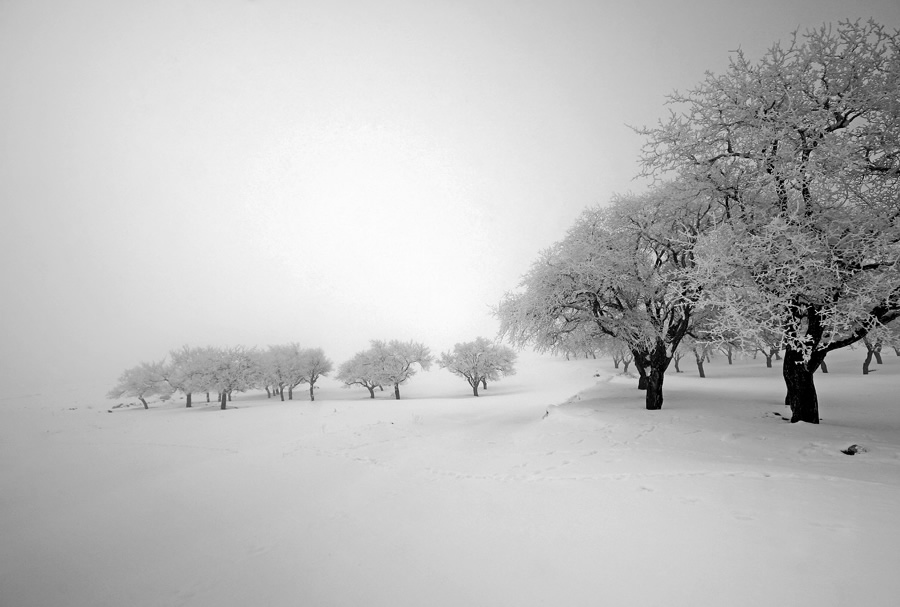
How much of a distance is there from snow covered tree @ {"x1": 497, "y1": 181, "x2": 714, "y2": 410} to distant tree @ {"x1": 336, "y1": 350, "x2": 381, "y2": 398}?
30.7 m

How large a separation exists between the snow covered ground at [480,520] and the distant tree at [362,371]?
3116 cm

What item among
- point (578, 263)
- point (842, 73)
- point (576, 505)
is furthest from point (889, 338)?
point (576, 505)

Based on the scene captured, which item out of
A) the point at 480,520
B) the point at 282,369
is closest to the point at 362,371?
the point at 282,369

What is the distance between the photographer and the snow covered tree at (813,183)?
857cm

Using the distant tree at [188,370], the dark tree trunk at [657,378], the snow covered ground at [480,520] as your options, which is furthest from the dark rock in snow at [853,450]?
the distant tree at [188,370]

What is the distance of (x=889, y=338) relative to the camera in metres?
8.20

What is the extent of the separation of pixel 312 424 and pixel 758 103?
70.2 feet

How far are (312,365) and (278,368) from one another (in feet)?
13.7

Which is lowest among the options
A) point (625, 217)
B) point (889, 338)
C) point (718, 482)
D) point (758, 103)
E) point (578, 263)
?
point (718, 482)

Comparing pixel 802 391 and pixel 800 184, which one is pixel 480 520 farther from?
pixel 802 391

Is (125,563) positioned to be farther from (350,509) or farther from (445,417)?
(445,417)

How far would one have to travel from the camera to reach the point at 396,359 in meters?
43.1

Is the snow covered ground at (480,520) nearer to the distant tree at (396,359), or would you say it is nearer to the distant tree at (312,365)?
the distant tree at (396,359)

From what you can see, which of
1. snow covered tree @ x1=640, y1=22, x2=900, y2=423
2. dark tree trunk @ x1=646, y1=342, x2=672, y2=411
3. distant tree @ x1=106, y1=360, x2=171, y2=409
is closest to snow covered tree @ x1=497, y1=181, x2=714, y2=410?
dark tree trunk @ x1=646, y1=342, x2=672, y2=411
